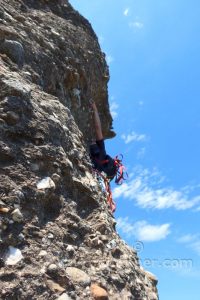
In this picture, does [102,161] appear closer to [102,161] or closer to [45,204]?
[102,161]

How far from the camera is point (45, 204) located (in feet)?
18.2

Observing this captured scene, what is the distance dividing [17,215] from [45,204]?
2.43ft

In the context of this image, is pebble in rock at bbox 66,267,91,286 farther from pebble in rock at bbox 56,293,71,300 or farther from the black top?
the black top

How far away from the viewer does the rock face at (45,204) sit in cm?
458

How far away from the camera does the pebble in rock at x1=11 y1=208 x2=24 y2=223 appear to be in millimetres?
4832

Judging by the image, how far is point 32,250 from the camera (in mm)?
4703

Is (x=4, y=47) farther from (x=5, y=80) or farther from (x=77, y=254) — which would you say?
(x=77, y=254)

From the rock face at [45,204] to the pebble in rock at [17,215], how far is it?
0.01 m

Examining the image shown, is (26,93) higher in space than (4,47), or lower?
lower

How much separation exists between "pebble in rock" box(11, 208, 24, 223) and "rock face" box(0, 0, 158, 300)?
0.04ft

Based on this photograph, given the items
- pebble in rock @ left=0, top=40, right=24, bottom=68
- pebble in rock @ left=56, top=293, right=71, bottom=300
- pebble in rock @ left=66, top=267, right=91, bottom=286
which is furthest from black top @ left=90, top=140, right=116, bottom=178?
pebble in rock @ left=56, top=293, right=71, bottom=300

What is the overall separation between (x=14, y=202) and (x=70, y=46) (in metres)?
7.48

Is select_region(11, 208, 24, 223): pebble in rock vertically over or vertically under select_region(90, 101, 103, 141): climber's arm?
under

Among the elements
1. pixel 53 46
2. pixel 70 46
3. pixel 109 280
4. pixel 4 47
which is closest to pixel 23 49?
pixel 4 47
